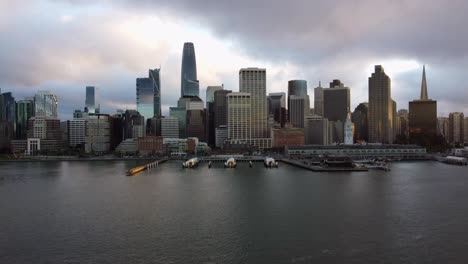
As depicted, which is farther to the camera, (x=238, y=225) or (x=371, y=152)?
(x=371, y=152)

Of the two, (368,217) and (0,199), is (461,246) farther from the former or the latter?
(0,199)

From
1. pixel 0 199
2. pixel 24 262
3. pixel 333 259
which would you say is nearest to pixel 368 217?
pixel 333 259

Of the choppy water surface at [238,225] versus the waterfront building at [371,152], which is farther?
the waterfront building at [371,152]

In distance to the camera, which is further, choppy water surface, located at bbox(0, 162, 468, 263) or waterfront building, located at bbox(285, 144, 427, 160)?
waterfront building, located at bbox(285, 144, 427, 160)

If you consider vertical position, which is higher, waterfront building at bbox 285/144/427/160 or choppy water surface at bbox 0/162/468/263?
waterfront building at bbox 285/144/427/160

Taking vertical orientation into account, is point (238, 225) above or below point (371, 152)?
below

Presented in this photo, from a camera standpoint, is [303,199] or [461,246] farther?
[303,199]

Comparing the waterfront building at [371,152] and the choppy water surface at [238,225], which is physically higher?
the waterfront building at [371,152]

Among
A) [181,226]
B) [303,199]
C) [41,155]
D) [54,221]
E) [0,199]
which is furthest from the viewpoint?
[41,155]
